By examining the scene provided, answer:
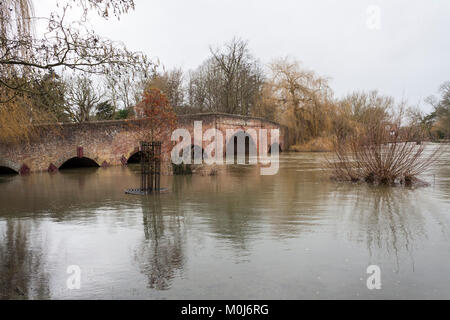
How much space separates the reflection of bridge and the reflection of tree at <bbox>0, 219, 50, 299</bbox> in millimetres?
13952

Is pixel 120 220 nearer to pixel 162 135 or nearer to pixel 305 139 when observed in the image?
pixel 162 135

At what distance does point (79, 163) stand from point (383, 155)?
1935 cm

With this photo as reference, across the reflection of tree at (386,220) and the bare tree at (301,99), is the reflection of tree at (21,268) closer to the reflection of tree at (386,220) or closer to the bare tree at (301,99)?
the reflection of tree at (386,220)

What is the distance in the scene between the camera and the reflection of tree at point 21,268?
4727 mm

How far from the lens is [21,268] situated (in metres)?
5.53

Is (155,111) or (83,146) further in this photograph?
(83,146)

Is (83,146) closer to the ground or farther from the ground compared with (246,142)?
closer to the ground

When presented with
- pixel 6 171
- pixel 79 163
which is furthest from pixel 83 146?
pixel 6 171

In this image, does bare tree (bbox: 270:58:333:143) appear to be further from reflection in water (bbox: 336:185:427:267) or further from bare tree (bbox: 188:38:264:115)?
reflection in water (bbox: 336:185:427:267)

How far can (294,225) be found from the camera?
25.5 ft

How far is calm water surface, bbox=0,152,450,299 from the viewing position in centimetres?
476

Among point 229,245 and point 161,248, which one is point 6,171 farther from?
point 229,245
